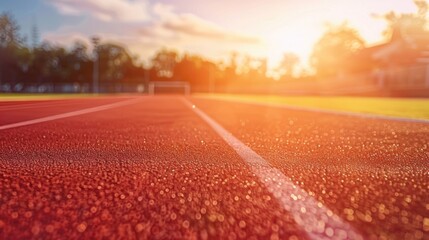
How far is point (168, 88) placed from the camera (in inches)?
3110

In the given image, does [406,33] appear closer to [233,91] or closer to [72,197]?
[72,197]

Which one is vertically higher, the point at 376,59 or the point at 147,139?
the point at 376,59

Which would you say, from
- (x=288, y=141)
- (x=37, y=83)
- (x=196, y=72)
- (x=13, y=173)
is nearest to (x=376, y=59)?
(x=288, y=141)

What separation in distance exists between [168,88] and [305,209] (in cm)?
7868

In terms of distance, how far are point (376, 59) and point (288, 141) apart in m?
38.5

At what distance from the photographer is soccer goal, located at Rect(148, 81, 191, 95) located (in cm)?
7569

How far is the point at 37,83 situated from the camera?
81.2 meters

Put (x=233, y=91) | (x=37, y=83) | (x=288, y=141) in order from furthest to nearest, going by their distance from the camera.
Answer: (x=37, y=83)
(x=233, y=91)
(x=288, y=141)

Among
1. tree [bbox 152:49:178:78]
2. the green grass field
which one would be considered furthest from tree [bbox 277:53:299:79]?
the green grass field

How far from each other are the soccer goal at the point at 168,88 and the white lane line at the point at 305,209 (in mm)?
72410

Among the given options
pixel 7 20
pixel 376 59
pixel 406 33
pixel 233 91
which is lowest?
pixel 233 91

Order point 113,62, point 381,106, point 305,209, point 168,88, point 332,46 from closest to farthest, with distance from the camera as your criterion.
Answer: point 305,209 → point 381,106 → point 332,46 → point 168,88 → point 113,62

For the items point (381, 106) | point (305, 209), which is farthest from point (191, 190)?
point (381, 106)

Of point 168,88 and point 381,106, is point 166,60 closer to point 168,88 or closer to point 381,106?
point 168,88
